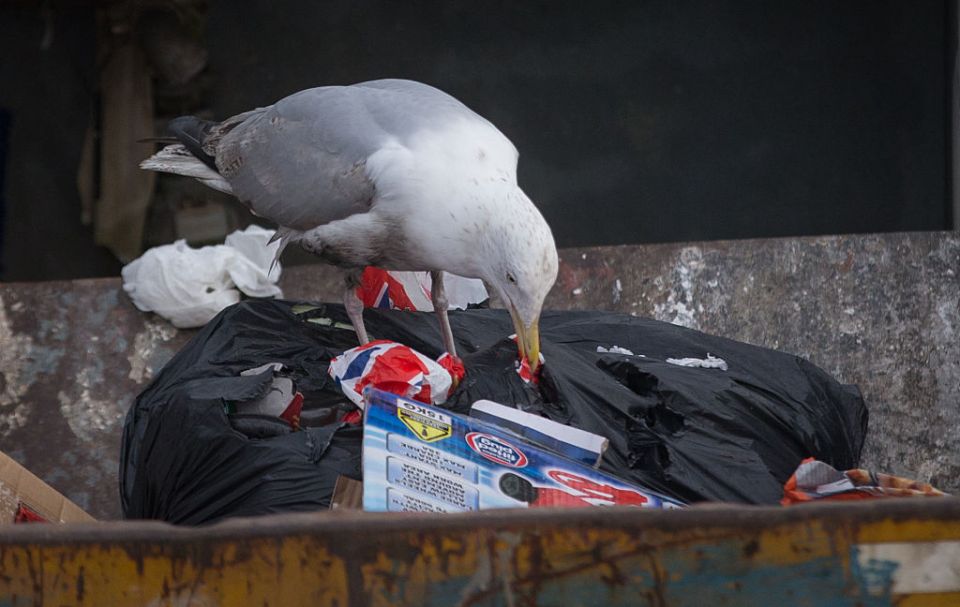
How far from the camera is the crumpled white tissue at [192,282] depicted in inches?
116

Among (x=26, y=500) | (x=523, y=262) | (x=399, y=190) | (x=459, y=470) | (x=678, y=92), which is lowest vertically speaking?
(x=26, y=500)

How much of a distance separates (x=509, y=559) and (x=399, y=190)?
3.53 ft

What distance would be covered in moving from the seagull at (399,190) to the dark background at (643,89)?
223cm

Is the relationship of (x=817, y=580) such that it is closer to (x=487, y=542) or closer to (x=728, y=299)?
Result: (x=487, y=542)

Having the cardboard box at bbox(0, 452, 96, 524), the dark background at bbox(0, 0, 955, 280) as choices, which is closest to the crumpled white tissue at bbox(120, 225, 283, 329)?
the cardboard box at bbox(0, 452, 96, 524)

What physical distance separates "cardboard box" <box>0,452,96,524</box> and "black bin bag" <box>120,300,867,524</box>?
0.42 ft

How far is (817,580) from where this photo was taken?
1215 millimetres

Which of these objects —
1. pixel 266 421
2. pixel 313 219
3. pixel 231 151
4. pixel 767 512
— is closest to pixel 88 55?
pixel 231 151

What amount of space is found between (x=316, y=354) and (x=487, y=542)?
3.97ft

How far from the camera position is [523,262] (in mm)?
1945

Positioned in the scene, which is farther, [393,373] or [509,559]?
[393,373]

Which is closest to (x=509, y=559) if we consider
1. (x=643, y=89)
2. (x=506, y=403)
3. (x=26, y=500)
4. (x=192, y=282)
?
(x=506, y=403)

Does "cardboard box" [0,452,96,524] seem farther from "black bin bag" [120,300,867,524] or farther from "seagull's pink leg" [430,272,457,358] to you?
"seagull's pink leg" [430,272,457,358]

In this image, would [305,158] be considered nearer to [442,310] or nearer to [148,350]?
[442,310]
